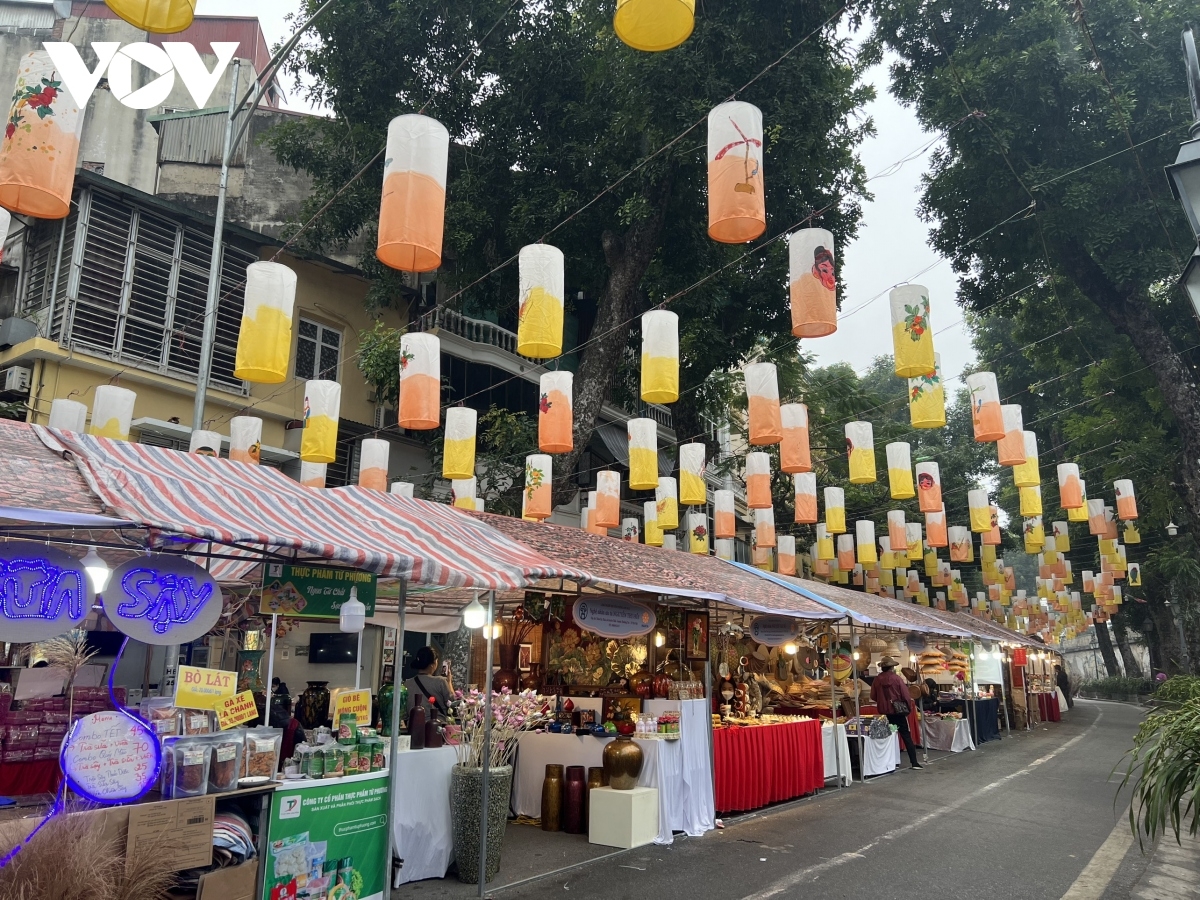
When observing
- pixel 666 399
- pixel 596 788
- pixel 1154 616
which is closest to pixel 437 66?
pixel 666 399

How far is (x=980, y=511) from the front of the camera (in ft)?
55.7

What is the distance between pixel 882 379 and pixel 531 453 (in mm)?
40492

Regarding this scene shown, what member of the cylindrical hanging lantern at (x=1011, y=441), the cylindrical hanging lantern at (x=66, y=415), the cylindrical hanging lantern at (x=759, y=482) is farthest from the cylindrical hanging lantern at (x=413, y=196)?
the cylindrical hanging lantern at (x=759, y=482)

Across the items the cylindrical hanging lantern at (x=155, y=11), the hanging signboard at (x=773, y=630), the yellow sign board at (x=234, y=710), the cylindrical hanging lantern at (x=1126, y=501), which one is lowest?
the yellow sign board at (x=234, y=710)

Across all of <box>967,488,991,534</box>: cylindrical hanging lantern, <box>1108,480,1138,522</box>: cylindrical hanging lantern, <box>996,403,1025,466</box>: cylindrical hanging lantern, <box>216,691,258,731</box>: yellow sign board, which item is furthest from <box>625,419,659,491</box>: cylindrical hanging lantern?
<box>1108,480,1138,522</box>: cylindrical hanging lantern

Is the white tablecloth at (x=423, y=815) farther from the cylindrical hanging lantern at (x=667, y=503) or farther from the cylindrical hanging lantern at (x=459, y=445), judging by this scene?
the cylindrical hanging lantern at (x=667, y=503)

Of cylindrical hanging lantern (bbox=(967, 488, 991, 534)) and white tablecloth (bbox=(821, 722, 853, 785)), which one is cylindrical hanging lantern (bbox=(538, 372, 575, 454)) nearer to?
white tablecloth (bbox=(821, 722, 853, 785))

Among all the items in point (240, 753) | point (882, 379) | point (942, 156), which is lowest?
point (240, 753)

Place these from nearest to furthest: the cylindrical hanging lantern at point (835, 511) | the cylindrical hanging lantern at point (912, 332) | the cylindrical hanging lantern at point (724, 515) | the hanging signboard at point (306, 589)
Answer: the hanging signboard at point (306, 589)
the cylindrical hanging lantern at point (912, 332)
the cylindrical hanging lantern at point (835, 511)
the cylindrical hanging lantern at point (724, 515)

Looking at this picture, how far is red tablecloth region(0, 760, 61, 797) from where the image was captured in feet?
20.3

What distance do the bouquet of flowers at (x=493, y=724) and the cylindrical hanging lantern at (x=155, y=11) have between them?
16.6 feet

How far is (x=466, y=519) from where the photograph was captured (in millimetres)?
7988

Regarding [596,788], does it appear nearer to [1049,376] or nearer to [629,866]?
[629,866]

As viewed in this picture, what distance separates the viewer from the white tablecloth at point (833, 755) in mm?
12117
